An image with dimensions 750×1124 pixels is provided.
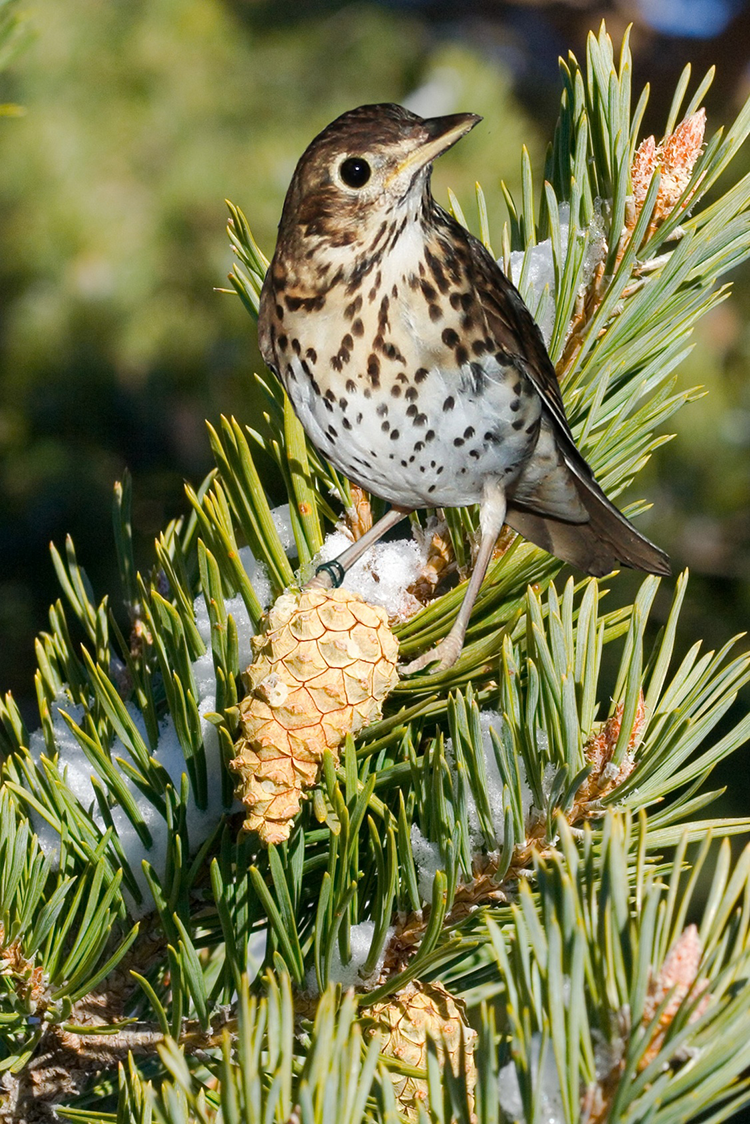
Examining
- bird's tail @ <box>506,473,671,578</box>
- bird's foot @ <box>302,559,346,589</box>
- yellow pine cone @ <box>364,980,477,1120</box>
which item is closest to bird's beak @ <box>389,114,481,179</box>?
bird's tail @ <box>506,473,671,578</box>

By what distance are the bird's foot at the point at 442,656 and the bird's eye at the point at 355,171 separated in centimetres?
75

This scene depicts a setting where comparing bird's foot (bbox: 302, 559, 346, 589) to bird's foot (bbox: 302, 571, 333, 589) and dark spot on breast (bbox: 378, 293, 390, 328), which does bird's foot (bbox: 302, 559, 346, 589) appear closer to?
bird's foot (bbox: 302, 571, 333, 589)

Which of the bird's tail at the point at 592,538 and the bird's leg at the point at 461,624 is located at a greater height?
the bird's tail at the point at 592,538

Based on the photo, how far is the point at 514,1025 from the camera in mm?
626

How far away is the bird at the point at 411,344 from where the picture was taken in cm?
141

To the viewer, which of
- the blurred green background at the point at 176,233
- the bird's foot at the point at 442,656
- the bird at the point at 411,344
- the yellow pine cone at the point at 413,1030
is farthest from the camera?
the blurred green background at the point at 176,233

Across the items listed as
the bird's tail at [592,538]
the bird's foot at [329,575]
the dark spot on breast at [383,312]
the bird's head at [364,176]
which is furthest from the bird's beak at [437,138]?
the bird's foot at [329,575]

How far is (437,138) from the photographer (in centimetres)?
145

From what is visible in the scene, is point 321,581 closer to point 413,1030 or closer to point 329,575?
point 329,575

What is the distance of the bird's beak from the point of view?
1.42 meters

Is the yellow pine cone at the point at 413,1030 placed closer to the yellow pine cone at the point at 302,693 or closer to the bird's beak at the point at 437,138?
the yellow pine cone at the point at 302,693

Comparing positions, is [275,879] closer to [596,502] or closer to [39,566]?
[596,502]

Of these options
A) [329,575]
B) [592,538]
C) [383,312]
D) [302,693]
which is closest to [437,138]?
[383,312]

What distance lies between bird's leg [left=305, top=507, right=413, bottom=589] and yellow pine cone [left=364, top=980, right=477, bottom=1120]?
34 cm
